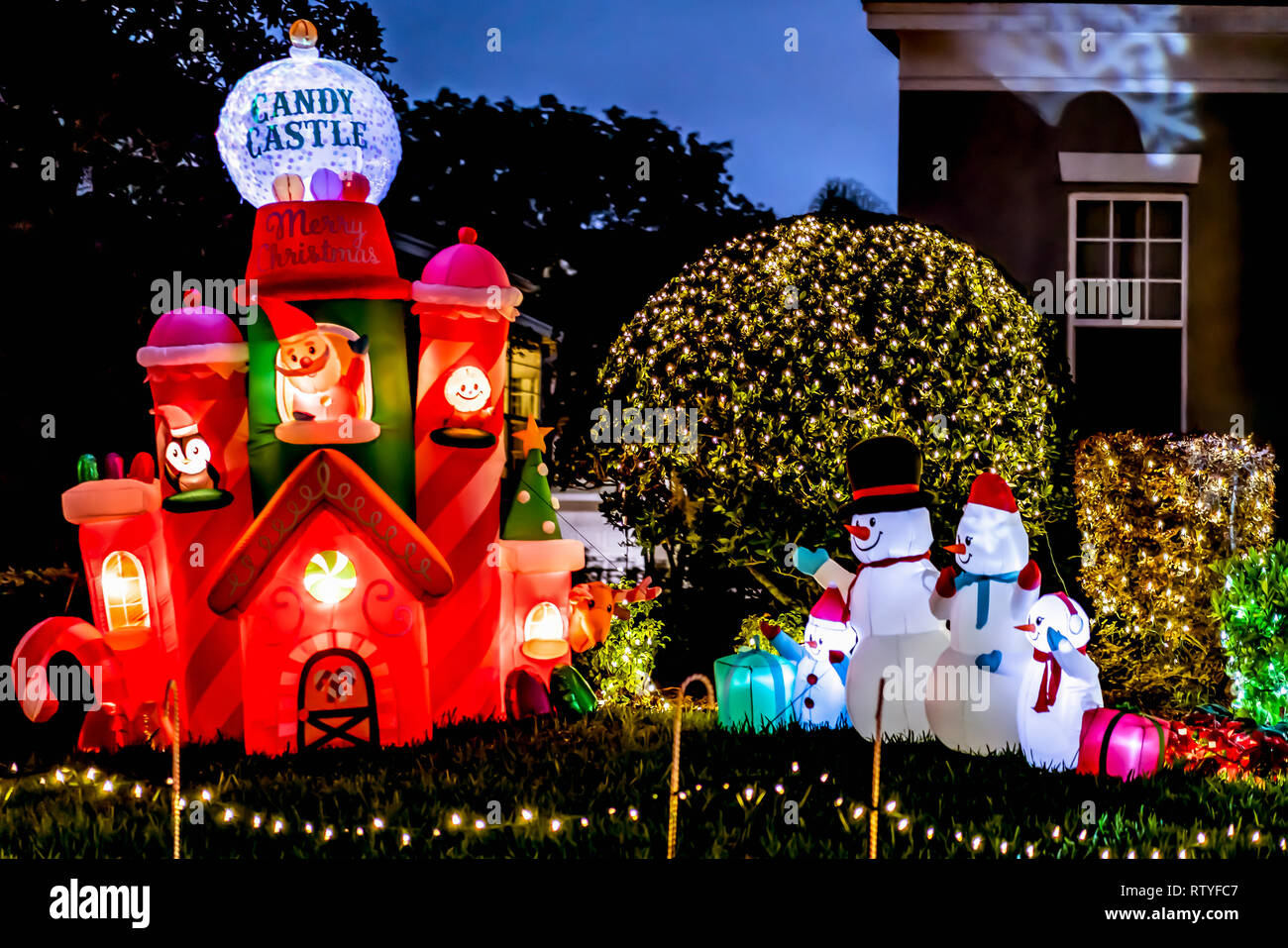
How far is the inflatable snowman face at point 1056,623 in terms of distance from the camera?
6.14 meters

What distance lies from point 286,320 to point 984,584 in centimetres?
397

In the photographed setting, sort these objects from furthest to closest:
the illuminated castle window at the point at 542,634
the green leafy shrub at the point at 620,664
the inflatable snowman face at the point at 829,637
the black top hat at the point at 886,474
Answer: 1. the green leafy shrub at the point at 620,664
2. the illuminated castle window at the point at 542,634
3. the inflatable snowman face at the point at 829,637
4. the black top hat at the point at 886,474

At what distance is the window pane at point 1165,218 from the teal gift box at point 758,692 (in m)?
6.20

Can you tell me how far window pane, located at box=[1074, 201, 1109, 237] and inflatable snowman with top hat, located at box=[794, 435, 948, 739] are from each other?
5211 millimetres

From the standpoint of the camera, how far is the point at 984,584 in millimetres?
6395

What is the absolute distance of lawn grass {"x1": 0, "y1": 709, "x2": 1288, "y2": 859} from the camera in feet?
17.7

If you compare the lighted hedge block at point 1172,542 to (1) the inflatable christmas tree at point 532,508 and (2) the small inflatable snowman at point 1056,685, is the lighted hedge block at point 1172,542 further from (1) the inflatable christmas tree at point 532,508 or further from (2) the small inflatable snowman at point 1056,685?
(1) the inflatable christmas tree at point 532,508

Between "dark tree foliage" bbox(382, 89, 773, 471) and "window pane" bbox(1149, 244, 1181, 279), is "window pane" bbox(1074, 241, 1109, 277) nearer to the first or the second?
"window pane" bbox(1149, 244, 1181, 279)

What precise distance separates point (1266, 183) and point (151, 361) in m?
9.30

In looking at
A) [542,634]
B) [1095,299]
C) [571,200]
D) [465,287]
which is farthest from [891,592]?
[571,200]

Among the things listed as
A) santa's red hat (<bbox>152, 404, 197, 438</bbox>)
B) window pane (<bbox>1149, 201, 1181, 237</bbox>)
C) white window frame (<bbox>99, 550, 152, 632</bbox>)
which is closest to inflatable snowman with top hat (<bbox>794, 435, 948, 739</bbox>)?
santa's red hat (<bbox>152, 404, 197, 438</bbox>)

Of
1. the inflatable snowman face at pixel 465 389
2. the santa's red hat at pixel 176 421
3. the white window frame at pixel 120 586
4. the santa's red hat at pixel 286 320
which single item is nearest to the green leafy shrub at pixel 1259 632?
the inflatable snowman face at pixel 465 389

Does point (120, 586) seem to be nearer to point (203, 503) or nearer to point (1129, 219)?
point (203, 503)

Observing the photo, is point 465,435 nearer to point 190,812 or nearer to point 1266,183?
point 190,812
